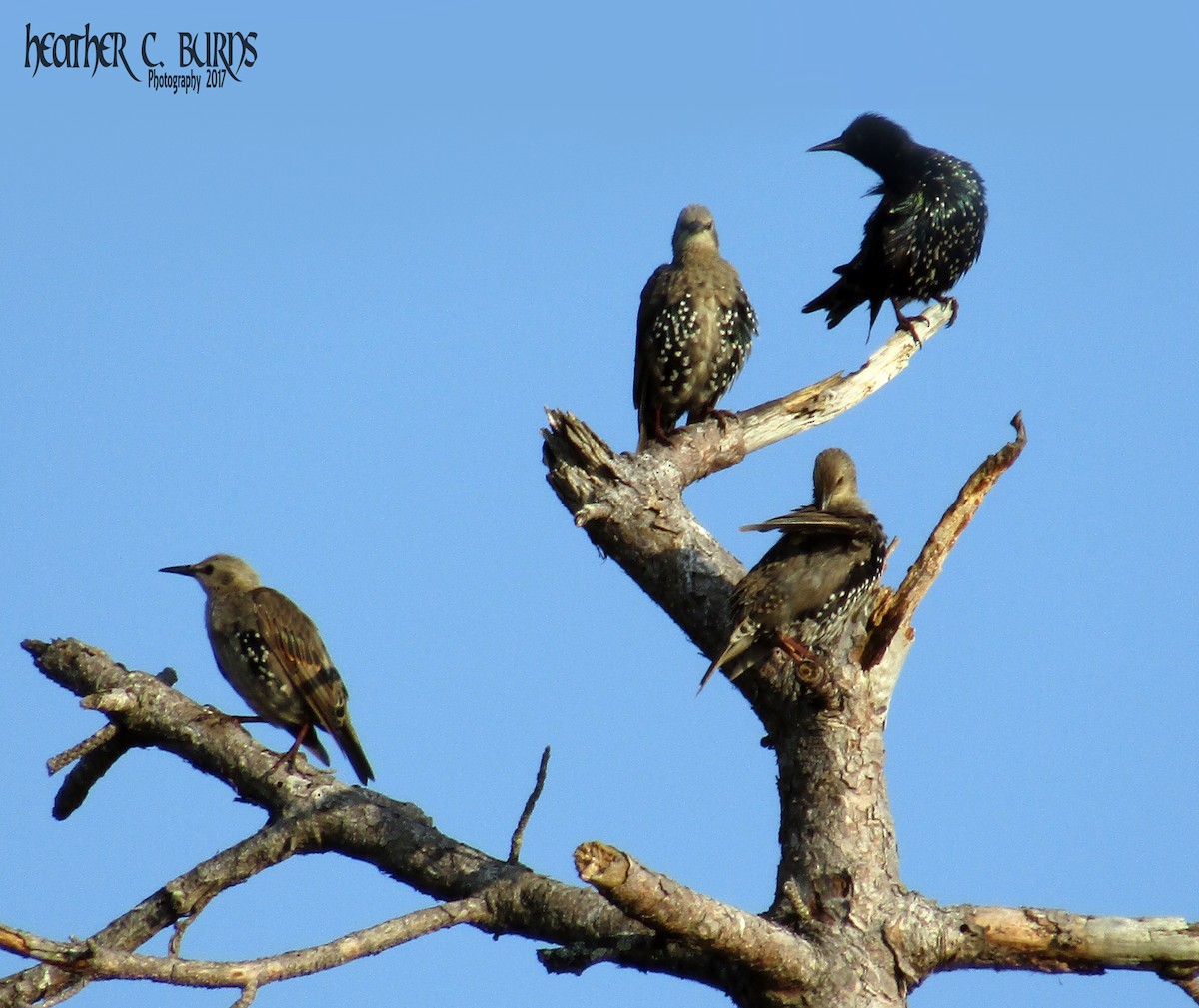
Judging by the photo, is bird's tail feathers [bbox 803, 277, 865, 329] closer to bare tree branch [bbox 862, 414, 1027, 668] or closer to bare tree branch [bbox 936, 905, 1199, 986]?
bare tree branch [bbox 862, 414, 1027, 668]

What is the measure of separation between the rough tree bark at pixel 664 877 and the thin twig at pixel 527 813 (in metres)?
0.02

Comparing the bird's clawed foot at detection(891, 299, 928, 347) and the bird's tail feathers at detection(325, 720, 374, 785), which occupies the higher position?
the bird's clawed foot at detection(891, 299, 928, 347)

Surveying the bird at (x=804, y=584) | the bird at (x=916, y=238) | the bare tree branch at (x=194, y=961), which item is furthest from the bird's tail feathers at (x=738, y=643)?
the bird at (x=916, y=238)

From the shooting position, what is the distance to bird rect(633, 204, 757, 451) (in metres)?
8.02

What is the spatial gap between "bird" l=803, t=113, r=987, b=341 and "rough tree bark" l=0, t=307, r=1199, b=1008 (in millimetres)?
3630

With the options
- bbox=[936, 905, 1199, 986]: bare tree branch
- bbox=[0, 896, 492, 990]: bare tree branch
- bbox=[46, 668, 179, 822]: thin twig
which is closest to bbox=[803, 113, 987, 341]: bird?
bbox=[936, 905, 1199, 986]: bare tree branch

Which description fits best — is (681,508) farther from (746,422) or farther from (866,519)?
(746,422)

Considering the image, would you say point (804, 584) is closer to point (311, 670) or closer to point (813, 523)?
point (813, 523)

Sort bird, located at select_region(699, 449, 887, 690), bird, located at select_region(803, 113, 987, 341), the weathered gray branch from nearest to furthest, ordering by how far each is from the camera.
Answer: the weathered gray branch, bird, located at select_region(699, 449, 887, 690), bird, located at select_region(803, 113, 987, 341)

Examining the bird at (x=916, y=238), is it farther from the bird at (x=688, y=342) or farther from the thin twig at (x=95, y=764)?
the thin twig at (x=95, y=764)

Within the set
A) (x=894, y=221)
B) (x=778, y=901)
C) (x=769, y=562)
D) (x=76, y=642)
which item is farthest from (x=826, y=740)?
(x=894, y=221)

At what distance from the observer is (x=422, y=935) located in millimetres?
4469

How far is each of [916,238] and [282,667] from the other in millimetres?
4767

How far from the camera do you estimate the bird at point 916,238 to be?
909 centimetres
